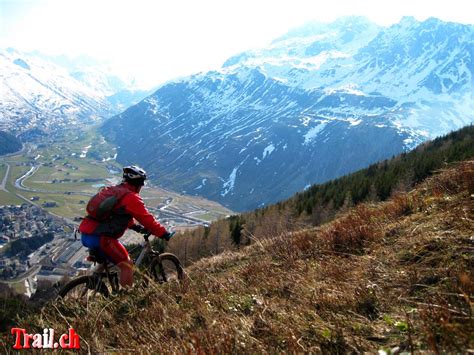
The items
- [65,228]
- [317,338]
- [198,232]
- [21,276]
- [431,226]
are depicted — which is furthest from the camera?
[65,228]

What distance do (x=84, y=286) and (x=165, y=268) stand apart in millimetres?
2131

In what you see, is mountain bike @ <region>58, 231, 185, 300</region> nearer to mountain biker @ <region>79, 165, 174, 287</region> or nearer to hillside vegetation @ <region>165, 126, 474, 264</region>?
mountain biker @ <region>79, 165, 174, 287</region>

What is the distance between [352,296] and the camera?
4879 millimetres

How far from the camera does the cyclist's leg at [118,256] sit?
830cm

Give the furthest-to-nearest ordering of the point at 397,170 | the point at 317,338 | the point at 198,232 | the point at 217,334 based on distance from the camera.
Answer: the point at 198,232
the point at 397,170
the point at 217,334
the point at 317,338

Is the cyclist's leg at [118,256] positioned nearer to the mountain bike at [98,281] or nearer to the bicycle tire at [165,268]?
the mountain bike at [98,281]

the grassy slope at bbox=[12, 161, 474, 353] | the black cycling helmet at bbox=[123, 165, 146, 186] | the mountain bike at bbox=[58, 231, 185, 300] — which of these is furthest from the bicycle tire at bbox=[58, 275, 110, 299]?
the black cycling helmet at bbox=[123, 165, 146, 186]

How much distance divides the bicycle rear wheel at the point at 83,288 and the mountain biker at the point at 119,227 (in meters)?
0.43

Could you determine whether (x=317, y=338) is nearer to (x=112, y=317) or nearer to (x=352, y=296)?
(x=352, y=296)

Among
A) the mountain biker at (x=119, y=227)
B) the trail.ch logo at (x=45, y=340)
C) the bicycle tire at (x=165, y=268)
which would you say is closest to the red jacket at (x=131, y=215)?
the mountain biker at (x=119, y=227)

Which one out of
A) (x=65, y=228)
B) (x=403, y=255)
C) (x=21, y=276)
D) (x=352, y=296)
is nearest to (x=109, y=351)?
(x=352, y=296)

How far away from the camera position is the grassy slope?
3.79 meters

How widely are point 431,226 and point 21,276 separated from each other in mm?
136724

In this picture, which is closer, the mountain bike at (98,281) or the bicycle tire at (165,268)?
the mountain bike at (98,281)
